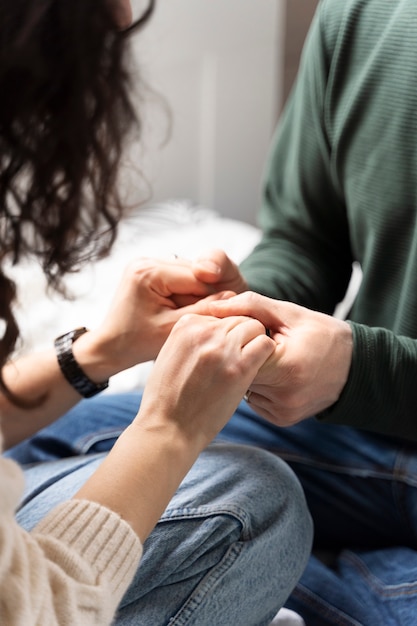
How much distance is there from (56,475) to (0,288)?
0.73 feet

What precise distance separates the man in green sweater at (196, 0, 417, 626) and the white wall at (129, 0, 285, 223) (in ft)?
3.69

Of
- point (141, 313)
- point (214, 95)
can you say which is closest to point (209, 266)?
point (141, 313)

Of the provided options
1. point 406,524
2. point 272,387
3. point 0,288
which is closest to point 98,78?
point 0,288

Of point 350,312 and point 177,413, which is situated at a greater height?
point 177,413

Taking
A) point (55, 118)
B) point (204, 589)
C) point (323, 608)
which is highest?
point (55, 118)

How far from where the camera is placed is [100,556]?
58 cm

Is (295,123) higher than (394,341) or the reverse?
higher

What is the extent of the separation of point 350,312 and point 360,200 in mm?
173

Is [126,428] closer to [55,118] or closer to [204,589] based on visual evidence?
[204,589]

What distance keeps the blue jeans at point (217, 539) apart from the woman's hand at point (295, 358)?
0.08 meters

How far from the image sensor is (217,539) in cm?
72

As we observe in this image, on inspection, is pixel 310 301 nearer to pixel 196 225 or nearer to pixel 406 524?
pixel 406 524

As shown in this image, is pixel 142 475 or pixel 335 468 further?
pixel 335 468

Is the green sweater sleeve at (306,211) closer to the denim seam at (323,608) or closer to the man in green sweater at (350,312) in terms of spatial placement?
the man in green sweater at (350,312)
